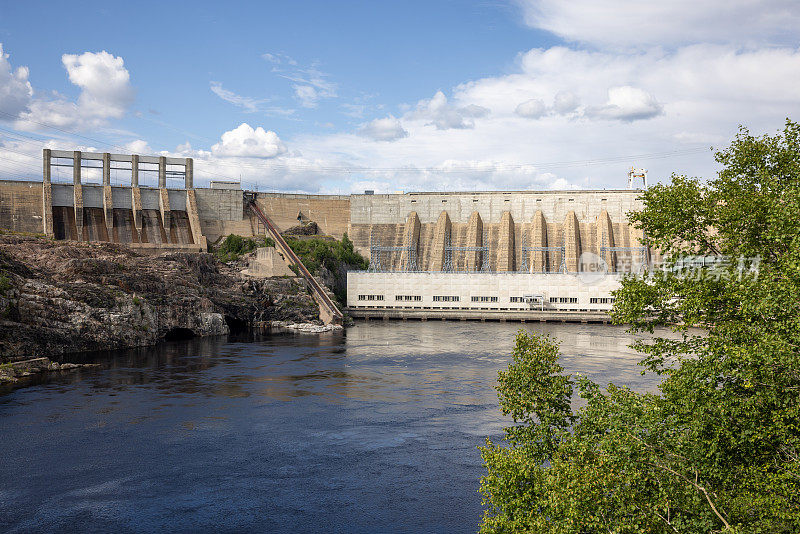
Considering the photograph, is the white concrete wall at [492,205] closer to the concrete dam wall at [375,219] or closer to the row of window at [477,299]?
the concrete dam wall at [375,219]

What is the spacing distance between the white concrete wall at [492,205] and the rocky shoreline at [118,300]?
Result: 36.8 metres

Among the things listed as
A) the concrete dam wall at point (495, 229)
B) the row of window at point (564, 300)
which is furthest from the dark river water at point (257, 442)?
the concrete dam wall at point (495, 229)

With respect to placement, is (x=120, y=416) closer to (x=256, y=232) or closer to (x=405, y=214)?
(x=256, y=232)

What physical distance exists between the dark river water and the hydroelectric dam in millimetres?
40102

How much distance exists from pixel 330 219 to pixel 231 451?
9894 cm

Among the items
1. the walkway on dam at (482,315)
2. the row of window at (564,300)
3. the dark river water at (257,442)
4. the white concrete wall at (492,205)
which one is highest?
the white concrete wall at (492,205)

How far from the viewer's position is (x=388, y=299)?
359ft

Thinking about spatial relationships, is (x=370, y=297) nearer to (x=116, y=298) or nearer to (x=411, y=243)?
(x=411, y=243)

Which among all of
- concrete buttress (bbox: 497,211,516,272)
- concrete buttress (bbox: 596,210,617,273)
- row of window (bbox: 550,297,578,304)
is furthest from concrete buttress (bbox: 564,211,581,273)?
row of window (bbox: 550,297,578,304)

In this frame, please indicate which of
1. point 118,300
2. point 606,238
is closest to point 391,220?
point 606,238

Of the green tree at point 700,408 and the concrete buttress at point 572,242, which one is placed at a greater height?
the concrete buttress at point 572,242

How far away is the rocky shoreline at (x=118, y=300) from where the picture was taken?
2425 inches

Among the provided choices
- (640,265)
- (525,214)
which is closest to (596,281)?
(640,265)

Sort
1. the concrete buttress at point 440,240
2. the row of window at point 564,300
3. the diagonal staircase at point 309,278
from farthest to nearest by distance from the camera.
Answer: the concrete buttress at point 440,240, the row of window at point 564,300, the diagonal staircase at point 309,278
